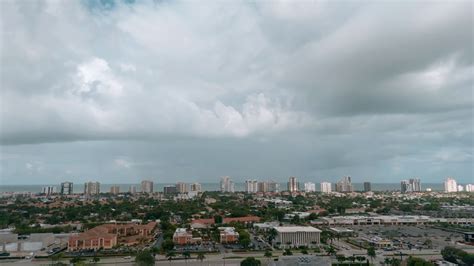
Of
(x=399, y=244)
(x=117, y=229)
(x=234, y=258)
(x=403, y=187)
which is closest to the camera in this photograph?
(x=234, y=258)

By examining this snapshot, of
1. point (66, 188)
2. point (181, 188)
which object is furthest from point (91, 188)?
point (181, 188)

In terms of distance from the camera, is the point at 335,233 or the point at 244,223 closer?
the point at 335,233

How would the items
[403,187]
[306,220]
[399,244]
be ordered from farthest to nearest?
[403,187]
[306,220]
[399,244]

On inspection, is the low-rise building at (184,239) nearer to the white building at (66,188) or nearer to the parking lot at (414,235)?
the parking lot at (414,235)

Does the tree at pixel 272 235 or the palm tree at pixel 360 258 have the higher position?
the tree at pixel 272 235

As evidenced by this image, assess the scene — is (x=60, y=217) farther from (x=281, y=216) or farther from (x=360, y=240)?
(x=360, y=240)

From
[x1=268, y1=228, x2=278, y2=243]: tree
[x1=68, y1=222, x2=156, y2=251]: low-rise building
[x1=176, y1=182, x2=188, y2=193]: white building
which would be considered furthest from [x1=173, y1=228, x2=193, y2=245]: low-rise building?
[x1=176, y1=182, x2=188, y2=193]: white building

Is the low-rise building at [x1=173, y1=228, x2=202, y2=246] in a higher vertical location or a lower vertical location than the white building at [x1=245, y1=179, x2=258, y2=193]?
lower

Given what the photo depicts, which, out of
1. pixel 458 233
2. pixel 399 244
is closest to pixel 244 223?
pixel 399 244

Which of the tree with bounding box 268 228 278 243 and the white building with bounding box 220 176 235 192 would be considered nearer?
the tree with bounding box 268 228 278 243

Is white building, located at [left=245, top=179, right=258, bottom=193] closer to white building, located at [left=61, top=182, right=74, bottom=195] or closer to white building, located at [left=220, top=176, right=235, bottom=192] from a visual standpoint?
white building, located at [left=220, top=176, right=235, bottom=192]

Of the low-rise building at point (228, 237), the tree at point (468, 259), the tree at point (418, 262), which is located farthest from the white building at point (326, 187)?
the tree at point (418, 262)
